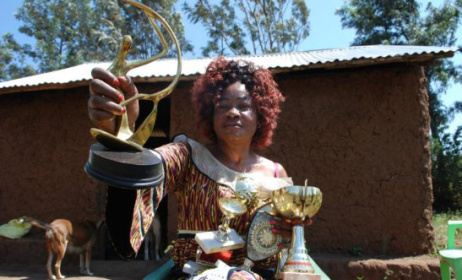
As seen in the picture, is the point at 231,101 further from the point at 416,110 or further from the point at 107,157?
the point at 416,110

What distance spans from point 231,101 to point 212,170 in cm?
32

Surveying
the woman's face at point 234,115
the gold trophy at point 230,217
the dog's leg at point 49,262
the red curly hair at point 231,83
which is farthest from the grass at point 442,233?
the dog's leg at point 49,262

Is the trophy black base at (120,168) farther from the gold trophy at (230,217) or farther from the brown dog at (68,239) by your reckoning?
the brown dog at (68,239)

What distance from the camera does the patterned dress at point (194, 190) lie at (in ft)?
5.48

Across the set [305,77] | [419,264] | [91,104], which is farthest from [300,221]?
[305,77]

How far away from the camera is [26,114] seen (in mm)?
6133

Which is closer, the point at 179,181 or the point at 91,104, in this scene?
the point at 91,104

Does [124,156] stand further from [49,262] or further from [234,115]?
[49,262]

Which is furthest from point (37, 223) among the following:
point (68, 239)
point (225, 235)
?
point (225, 235)

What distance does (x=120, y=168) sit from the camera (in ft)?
3.77

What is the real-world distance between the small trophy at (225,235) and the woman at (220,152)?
6.3 inches

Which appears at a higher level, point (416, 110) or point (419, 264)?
point (416, 110)

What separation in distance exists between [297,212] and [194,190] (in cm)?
49

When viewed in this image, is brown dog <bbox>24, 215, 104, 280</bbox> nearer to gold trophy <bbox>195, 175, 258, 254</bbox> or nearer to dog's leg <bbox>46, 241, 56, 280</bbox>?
dog's leg <bbox>46, 241, 56, 280</bbox>
